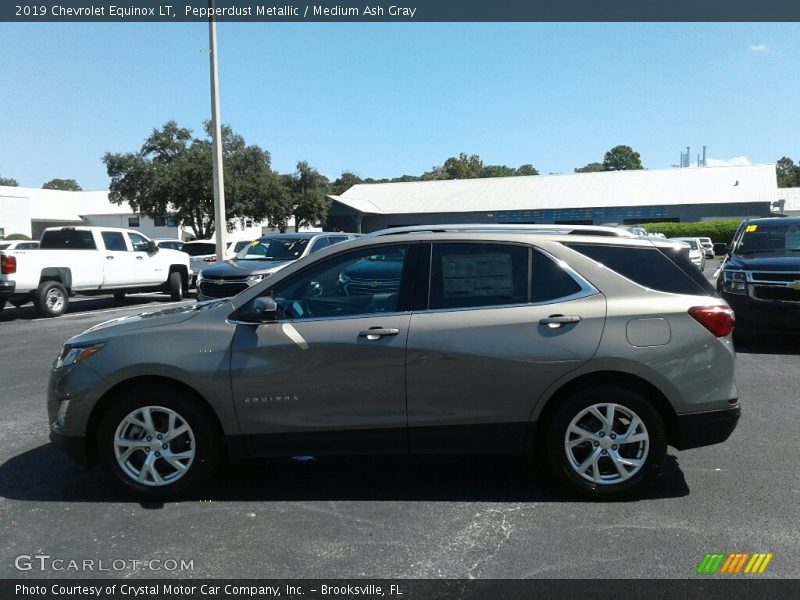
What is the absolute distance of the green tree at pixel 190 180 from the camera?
135 feet

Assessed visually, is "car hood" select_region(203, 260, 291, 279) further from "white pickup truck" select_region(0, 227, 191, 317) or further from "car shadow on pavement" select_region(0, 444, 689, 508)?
"car shadow on pavement" select_region(0, 444, 689, 508)

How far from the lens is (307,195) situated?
49.4 metres

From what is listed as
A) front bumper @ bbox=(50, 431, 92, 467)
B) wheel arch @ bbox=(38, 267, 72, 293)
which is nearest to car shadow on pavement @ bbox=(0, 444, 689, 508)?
front bumper @ bbox=(50, 431, 92, 467)

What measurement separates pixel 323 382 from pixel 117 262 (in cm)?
1375

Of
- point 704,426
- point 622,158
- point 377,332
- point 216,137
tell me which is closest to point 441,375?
point 377,332

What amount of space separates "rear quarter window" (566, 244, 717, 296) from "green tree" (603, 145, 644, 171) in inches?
5605

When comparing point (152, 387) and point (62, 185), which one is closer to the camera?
point (152, 387)

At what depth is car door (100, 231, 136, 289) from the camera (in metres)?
16.5

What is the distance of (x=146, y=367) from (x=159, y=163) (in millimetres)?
43914

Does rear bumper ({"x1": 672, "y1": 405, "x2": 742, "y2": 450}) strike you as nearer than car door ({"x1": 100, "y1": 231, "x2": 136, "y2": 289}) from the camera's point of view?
Yes

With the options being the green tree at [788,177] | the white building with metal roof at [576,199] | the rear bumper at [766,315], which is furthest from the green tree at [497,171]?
the rear bumper at [766,315]

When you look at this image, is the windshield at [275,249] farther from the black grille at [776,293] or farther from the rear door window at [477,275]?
the rear door window at [477,275]

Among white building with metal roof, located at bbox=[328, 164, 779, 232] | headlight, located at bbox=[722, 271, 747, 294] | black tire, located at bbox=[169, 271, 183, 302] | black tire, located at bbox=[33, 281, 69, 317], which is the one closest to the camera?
headlight, located at bbox=[722, 271, 747, 294]

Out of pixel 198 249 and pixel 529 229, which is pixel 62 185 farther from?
pixel 529 229
